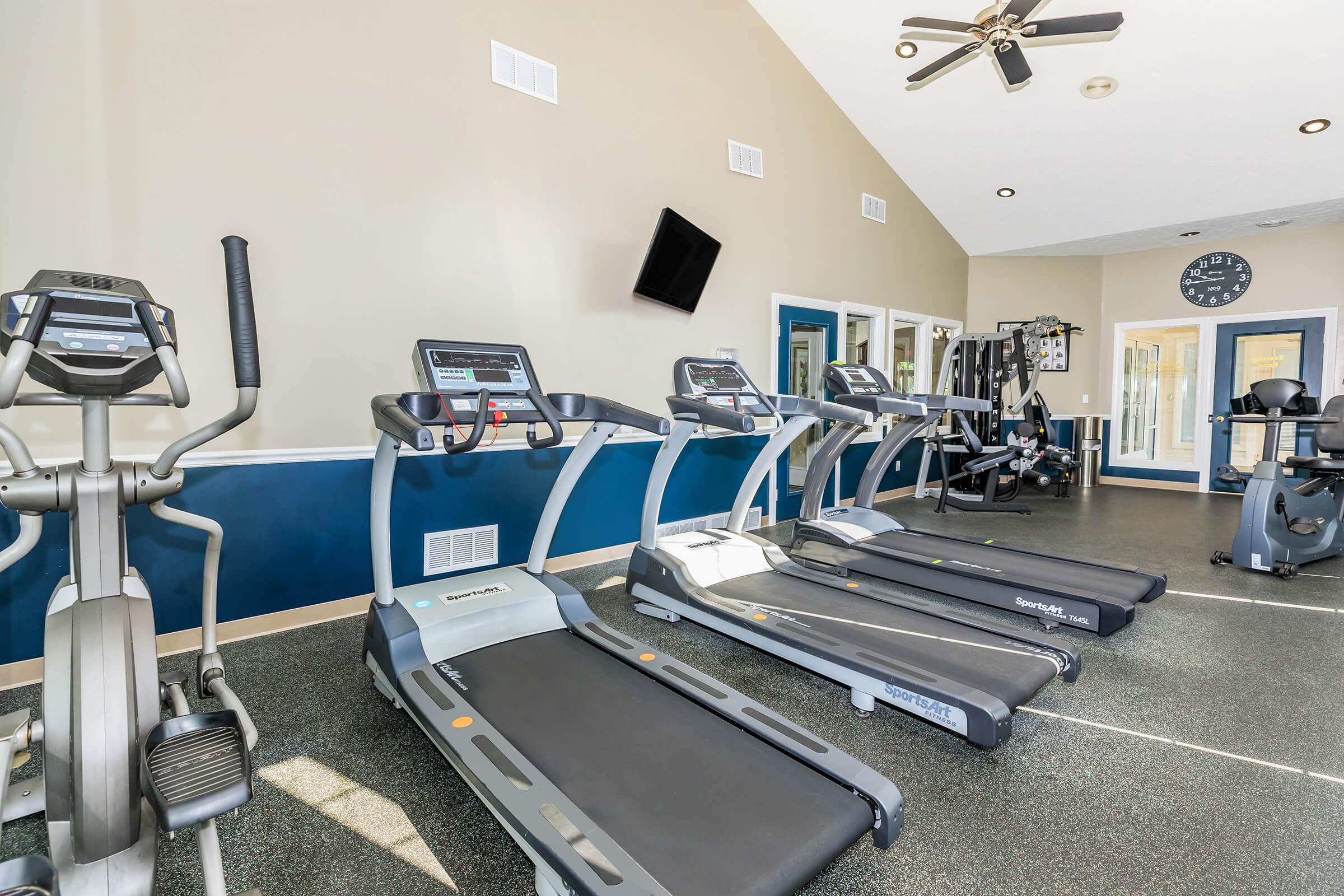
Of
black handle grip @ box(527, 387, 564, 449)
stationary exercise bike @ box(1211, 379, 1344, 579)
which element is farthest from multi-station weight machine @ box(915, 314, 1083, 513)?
black handle grip @ box(527, 387, 564, 449)

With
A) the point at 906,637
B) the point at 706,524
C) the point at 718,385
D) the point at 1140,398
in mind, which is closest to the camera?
the point at 906,637

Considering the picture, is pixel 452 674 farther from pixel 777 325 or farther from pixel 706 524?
pixel 777 325

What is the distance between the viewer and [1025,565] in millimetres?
3758

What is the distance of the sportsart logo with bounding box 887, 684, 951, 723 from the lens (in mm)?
2168

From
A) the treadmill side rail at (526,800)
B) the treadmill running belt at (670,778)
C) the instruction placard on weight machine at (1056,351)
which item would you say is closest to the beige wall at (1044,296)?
the instruction placard on weight machine at (1056,351)

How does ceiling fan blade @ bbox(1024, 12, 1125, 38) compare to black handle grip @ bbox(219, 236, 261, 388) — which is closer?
black handle grip @ bbox(219, 236, 261, 388)

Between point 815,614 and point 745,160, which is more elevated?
point 745,160

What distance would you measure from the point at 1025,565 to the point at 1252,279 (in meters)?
6.22

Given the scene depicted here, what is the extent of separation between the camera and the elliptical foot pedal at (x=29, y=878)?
131 cm

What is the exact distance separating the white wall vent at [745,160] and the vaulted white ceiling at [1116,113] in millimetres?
1172

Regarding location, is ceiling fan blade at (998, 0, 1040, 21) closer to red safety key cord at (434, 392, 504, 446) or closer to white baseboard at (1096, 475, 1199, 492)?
red safety key cord at (434, 392, 504, 446)

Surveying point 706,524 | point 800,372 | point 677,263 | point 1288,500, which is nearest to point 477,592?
point 706,524

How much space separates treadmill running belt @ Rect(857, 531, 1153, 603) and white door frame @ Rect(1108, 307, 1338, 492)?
18.1 feet

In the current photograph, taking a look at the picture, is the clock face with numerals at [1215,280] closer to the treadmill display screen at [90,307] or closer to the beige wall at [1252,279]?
the beige wall at [1252,279]
